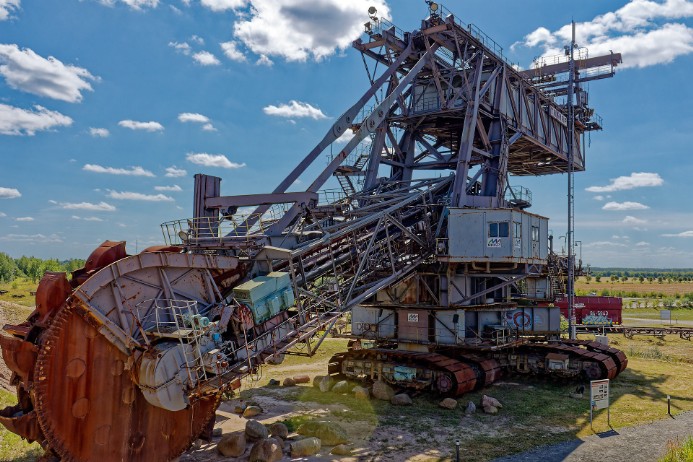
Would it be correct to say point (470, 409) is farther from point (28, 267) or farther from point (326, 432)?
point (28, 267)

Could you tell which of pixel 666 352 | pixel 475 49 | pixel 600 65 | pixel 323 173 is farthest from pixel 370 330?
pixel 600 65

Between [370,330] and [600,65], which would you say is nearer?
[370,330]

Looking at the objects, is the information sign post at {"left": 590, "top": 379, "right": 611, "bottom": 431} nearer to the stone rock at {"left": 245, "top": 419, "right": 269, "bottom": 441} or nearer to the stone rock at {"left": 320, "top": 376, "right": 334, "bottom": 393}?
the stone rock at {"left": 320, "top": 376, "right": 334, "bottom": 393}

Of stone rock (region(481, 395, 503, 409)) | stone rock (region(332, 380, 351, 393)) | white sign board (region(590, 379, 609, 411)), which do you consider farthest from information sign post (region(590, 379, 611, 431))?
stone rock (region(332, 380, 351, 393))

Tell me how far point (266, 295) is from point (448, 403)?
30.8 ft

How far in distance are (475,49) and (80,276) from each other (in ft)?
72.2

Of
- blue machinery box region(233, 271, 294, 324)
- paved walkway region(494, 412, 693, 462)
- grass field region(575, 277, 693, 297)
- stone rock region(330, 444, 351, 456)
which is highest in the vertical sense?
blue machinery box region(233, 271, 294, 324)

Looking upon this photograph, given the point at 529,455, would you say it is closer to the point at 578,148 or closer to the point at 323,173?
the point at 323,173

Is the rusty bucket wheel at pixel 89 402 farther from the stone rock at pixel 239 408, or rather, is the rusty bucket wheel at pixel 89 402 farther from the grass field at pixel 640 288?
the grass field at pixel 640 288

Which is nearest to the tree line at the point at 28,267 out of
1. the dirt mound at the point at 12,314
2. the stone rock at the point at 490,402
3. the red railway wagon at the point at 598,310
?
the dirt mound at the point at 12,314

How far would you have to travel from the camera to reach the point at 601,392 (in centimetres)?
1831

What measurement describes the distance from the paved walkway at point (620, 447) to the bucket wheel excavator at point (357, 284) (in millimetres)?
5351

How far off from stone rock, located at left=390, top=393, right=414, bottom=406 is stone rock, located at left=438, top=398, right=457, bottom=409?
1187 millimetres

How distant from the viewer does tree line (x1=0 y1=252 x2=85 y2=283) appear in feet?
351
